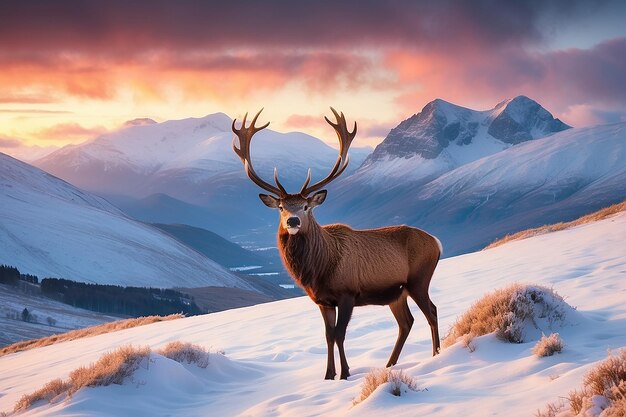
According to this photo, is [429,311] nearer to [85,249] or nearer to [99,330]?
[99,330]

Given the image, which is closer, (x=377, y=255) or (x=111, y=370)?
(x=111, y=370)

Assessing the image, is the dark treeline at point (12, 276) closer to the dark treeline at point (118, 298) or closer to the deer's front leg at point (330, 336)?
the dark treeline at point (118, 298)

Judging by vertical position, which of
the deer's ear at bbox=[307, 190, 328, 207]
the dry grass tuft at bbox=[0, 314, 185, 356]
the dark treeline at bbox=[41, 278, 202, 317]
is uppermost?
the dark treeline at bbox=[41, 278, 202, 317]

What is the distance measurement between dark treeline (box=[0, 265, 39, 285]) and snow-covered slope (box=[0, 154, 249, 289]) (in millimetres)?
6436

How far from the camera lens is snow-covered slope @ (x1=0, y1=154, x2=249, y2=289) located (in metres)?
160

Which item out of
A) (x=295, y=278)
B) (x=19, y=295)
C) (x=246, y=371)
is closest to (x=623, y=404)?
(x=295, y=278)

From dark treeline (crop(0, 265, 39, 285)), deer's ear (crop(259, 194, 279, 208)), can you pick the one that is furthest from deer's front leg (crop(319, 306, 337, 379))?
dark treeline (crop(0, 265, 39, 285))

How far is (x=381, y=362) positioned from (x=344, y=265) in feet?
6.50

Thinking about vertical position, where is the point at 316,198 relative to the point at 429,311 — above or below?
above

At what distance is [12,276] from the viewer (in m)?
139

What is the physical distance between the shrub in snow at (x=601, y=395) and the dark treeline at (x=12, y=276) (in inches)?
5650

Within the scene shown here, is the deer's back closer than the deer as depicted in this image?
No

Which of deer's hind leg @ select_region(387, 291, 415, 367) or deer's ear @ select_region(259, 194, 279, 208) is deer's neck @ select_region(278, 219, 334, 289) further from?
deer's hind leg @ select_region(387, 291, 415, 367)

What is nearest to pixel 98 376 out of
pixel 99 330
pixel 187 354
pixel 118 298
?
pixel 187 354
